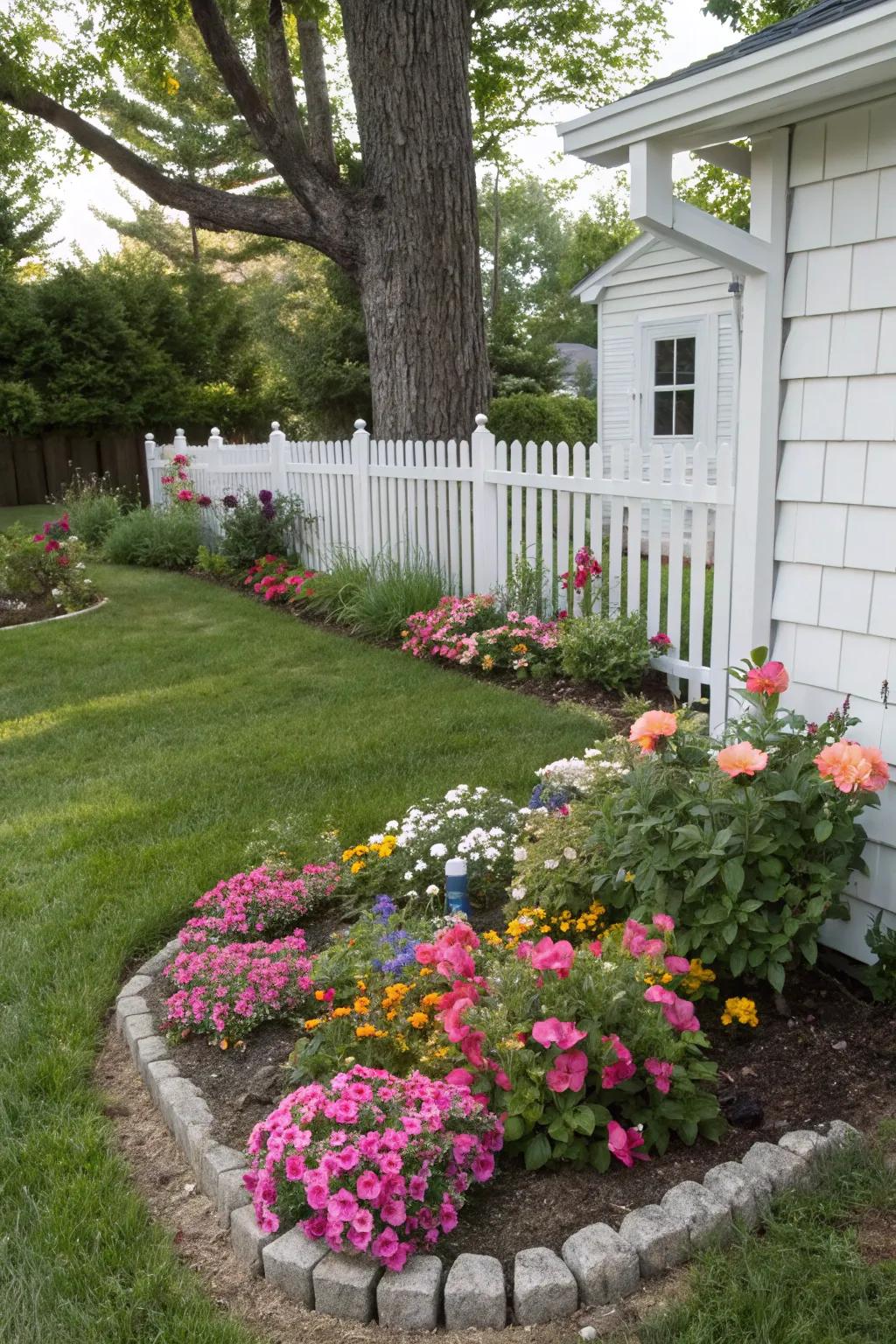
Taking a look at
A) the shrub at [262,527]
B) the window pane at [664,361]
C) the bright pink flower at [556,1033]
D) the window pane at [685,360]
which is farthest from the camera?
the window pane at [664,361]

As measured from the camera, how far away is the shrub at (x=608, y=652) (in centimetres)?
589

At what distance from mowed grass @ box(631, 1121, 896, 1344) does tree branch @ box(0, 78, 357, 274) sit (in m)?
8.30

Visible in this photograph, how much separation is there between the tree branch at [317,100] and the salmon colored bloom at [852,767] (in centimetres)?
786

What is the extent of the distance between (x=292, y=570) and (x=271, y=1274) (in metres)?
8.09

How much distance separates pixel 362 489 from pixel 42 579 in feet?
9.80

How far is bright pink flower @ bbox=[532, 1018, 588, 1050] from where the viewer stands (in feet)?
7.50

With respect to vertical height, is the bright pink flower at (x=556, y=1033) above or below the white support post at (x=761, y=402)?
below

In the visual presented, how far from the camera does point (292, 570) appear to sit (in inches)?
390

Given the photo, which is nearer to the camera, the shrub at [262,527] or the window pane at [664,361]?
the shrub at [262,527]

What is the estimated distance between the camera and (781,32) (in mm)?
3004

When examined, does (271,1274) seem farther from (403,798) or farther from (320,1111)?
(403,798)

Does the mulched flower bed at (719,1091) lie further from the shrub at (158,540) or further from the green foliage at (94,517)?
the green foliage at (94,517)

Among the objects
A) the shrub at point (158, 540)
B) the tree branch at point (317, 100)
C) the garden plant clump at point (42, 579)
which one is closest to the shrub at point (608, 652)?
the garden plant clump at point (42, 579)

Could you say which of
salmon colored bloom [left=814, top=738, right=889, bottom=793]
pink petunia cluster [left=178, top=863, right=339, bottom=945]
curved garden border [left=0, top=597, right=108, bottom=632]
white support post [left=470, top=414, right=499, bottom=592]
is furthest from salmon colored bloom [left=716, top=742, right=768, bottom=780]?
curved garden border [left=0, top=597, right=108, bottom=632]
